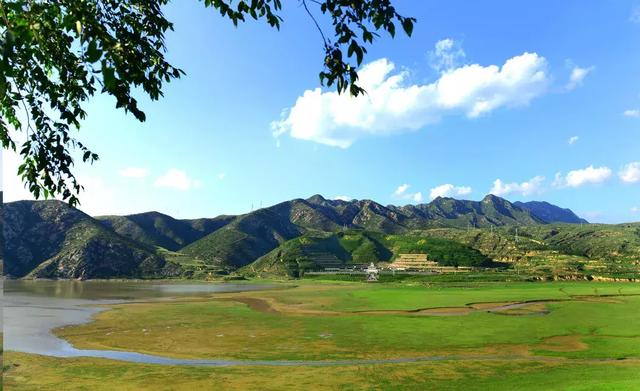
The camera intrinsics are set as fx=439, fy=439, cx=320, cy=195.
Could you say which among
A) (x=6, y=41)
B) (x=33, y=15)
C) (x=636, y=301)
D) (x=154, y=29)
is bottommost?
(x=636, y=301)

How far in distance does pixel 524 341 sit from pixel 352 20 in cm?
5877

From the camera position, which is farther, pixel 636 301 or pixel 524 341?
pixel 636 301

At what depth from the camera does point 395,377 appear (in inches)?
1603

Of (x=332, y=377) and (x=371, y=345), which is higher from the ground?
(x=332, y=377)

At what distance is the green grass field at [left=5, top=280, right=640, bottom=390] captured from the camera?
3975 centimetres

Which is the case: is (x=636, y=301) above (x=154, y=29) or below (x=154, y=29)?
below

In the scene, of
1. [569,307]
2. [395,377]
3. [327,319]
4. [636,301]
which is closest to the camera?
[395,377]

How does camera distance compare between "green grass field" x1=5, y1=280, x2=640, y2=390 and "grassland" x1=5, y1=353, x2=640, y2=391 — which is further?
"green grass field" x1=5, y1=280, x2=640, y2=390

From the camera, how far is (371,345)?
55625 millimetres

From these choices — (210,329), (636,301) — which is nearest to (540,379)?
(210,329)

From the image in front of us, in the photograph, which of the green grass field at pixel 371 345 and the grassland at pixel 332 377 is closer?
the grassland at pixel 332 377

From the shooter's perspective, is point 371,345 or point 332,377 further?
point 371,345

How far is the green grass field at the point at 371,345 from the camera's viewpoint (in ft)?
130

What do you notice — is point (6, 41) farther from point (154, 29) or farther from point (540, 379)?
point (540, 379)
